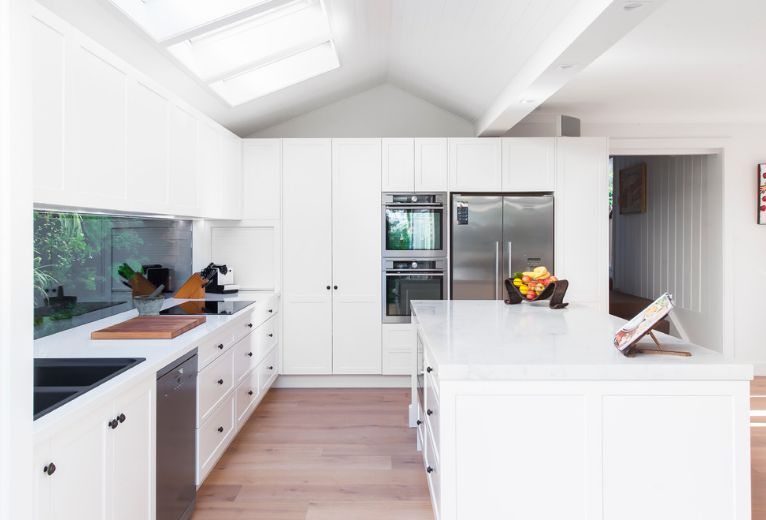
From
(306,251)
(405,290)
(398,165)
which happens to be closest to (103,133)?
(306,251)

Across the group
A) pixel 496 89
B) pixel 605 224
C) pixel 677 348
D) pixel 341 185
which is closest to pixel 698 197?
pixel 605 224

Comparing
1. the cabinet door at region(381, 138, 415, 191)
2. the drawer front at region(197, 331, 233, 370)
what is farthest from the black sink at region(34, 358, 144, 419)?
the cabinet door at region(381, 138, 415, 191)

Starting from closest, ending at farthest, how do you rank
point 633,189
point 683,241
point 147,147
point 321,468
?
point 147,147, point 321,468, point 683,241, point 633,189

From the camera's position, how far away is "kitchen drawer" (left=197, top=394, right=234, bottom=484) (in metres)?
2.54

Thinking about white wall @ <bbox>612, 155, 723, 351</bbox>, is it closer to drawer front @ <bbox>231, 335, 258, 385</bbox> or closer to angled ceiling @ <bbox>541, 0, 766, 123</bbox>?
angled ceiling @ <bbox>541, 0, 766, 123</bbox>

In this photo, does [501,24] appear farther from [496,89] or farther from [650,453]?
[650,453]

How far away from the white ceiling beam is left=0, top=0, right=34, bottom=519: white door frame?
6.73ft

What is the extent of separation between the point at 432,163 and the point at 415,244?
0.74 m

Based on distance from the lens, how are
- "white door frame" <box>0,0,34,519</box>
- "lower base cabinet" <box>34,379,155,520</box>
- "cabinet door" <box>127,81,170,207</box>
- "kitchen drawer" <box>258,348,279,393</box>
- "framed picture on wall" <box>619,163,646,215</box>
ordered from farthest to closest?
1. "framed picture on wall" <box>619,163,646,215</box>
2. "kitchen drawer" <box>258,348,279,393</box>
3. "cabinet door" <box>127,81,170,207</box>
4. "lower base cabinet" <box>34,379,155,520</box>
5. "white door frame" <box>0,0,34,519</box>

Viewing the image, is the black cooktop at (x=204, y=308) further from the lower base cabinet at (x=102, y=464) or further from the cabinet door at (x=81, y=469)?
the cabinet door at (x=81, y=469)

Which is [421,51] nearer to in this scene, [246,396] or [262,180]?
[262,180]

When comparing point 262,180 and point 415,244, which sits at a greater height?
point 262,180

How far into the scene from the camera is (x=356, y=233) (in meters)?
4.47

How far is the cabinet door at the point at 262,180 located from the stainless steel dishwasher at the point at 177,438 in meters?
2.22
